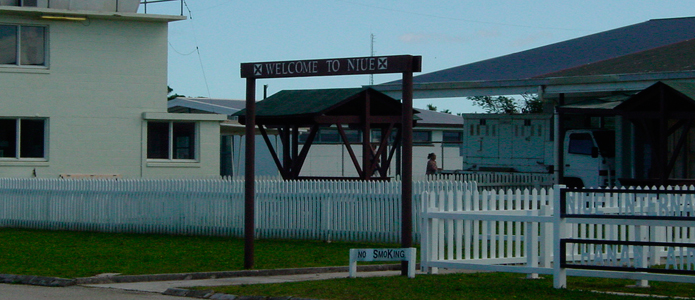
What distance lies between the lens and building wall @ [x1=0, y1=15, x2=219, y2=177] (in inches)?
1062

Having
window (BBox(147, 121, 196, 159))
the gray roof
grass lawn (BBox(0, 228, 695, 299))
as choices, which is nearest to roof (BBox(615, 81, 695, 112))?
the gray roof

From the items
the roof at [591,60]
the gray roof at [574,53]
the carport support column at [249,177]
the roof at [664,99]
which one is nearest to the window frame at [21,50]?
the roof at [591,60]

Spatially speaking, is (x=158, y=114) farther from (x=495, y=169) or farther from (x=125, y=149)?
(x=495, y=169)

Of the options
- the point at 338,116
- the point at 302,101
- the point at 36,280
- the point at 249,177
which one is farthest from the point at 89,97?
the point at 36,280

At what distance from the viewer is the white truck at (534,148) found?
28.0 metres

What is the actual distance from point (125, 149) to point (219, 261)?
548 inches

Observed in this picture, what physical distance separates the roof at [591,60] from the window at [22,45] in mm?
11303

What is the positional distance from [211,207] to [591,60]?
17600 mm

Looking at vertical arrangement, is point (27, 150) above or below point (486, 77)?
below

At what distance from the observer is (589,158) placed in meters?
28.1

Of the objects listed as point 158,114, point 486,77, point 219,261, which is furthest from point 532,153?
point 219,261

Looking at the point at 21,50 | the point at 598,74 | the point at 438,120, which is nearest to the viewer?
the point at 21,50

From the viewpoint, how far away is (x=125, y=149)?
28359mm

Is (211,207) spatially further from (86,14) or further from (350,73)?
(86,14)
